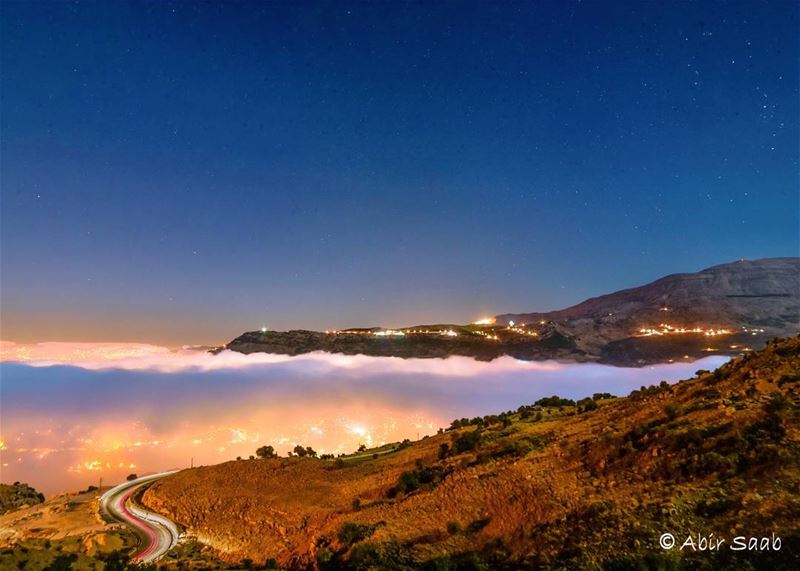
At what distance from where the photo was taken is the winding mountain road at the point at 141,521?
30.9m

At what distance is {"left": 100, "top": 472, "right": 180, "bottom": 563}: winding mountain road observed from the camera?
30.9 meters

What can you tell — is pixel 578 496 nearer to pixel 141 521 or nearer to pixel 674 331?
pixel 141 521

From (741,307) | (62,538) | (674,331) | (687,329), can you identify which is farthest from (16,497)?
(741,307)

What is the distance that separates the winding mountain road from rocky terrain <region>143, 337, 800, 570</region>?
1572 millimetres

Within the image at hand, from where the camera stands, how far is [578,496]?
20438 millimetres

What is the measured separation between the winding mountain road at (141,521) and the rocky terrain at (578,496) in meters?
1.57

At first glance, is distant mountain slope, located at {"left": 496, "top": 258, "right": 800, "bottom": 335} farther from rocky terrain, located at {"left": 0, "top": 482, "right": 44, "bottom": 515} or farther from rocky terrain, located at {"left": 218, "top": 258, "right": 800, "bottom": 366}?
rocky terrain, located at {"left": 0, "top": 482, "right": 44, "bottom": 515}

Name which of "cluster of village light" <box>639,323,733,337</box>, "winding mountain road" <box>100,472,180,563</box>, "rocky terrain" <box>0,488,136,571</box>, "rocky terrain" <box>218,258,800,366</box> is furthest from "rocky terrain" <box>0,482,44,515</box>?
"cluster of village light" <box>639,323,733,337</box>

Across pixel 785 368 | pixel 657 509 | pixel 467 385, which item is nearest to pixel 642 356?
pixel 467 385

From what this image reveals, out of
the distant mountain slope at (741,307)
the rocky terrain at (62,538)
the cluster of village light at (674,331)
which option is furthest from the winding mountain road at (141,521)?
the distant mountain slope at (741,307)

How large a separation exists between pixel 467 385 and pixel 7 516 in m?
158

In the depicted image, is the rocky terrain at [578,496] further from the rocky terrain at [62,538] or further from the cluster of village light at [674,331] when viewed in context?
the cluster of village light at [674,331]

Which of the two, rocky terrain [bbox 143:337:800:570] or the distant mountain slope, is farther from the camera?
the distant mountain slope

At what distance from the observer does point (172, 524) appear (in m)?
36.0
